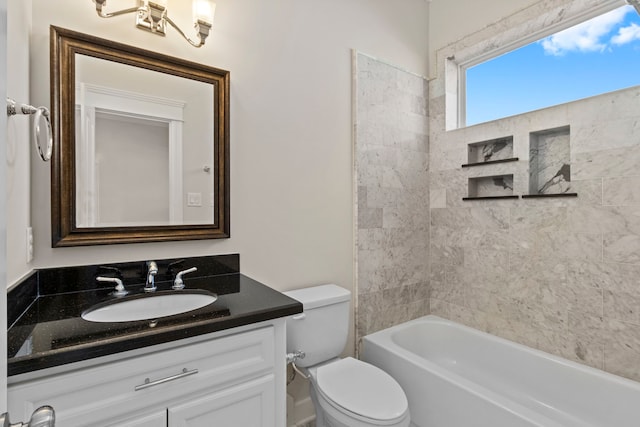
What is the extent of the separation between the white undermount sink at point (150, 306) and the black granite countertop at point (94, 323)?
36 millimetres

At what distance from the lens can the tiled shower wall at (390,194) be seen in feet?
7.11

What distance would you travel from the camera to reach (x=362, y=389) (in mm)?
1532

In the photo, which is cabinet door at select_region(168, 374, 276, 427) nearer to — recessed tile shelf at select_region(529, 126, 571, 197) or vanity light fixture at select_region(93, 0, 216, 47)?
vanity light fixture at select_region(93, 0, 216, 47)

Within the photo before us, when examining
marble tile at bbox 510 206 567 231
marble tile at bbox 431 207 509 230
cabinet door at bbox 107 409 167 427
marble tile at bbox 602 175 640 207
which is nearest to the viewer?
cabinet door at bbox 107 409 167 427

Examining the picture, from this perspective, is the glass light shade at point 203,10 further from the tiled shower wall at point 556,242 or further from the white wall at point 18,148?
the tiled shower wall at point 556,242

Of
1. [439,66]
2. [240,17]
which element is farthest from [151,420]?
[439,66]

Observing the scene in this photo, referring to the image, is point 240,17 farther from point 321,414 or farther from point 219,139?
point 321,414

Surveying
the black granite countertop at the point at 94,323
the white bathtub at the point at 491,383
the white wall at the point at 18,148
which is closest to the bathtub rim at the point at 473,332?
the white bathtub at the point at 491,383

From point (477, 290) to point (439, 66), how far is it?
5.54 feet

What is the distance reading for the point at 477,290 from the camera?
2279 millimetres

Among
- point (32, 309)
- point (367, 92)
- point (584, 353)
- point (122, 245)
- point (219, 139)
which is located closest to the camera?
point (32, 309)

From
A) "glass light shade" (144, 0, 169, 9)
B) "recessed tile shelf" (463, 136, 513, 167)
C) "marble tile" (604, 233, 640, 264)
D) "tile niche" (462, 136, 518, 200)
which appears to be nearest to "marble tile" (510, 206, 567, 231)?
"tile niche" (462, 136, 518, 200)

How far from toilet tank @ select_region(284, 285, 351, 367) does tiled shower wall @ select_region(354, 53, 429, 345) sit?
37 cm

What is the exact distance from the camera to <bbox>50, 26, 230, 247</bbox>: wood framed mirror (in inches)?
51.4
